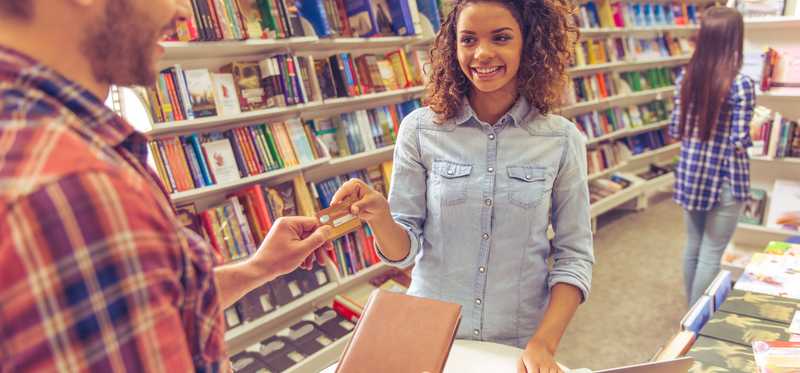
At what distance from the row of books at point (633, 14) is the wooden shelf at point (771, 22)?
54.0 inches

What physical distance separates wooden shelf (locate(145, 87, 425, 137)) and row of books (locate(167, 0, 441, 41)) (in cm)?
34

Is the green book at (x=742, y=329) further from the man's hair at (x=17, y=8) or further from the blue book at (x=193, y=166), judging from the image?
the blue book at (x=193, y=166)

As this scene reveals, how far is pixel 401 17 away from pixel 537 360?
2.28 m

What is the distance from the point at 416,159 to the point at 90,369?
1019mm

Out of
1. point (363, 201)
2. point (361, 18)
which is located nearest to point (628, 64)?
point (361, 18)

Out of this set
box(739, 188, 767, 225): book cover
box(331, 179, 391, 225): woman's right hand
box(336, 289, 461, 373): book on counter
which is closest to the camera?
box(336, 289, 461, 373): book on counter

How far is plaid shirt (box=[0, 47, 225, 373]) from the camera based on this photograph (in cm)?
40

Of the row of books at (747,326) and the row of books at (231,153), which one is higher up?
the row of books at (231,153)

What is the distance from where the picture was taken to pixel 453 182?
131 centimetres

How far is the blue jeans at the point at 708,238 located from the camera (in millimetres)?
2666

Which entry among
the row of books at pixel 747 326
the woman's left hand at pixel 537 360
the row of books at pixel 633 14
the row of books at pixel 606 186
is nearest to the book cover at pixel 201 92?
Result: the woman's left hand at pixel 537 360

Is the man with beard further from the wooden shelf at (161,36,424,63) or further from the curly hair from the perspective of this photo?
the wooden shelf at (161,36,424,63)

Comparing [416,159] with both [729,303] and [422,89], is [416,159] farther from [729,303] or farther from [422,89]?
[422,89]

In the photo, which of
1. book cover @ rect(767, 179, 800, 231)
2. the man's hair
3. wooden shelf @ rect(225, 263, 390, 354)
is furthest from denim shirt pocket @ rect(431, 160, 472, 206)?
book cover @ rect(767, 179, 800, 231)
